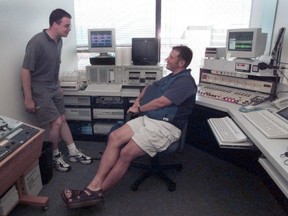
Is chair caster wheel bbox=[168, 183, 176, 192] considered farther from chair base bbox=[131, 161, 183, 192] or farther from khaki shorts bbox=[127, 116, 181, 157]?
khaki shorts bbox=[127, 116, 181, 157]

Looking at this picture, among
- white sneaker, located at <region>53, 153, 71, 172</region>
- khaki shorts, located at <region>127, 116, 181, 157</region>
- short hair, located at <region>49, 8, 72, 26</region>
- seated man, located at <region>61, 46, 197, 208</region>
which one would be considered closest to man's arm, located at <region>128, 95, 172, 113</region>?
seated man, located at <region>61, 46, 197, 208</region>

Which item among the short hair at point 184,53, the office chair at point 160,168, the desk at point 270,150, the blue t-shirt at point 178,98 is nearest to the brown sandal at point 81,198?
the office chair at point 160,168

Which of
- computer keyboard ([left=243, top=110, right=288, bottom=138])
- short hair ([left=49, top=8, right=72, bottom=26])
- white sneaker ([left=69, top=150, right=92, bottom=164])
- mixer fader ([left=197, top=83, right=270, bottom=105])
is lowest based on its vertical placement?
white sneaker ([left=69, top=150, right=92, bottom=164])

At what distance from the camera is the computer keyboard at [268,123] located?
135 cm

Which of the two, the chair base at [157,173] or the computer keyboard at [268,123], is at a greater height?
the computer keyboard at [268,123]

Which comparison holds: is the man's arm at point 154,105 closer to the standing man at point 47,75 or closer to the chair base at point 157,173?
the chair base at point 157,173

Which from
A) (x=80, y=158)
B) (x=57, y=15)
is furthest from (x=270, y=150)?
(x=57, y=15)

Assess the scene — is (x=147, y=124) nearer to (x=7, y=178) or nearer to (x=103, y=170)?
(x=103, y=170)

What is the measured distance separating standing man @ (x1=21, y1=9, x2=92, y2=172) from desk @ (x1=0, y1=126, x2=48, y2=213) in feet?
1.76

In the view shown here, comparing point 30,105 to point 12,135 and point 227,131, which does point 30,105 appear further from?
point 227,131

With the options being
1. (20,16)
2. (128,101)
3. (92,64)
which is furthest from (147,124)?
(20,16)

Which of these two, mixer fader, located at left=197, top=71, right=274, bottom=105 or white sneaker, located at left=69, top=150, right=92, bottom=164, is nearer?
mixer fader, located at left=197, top=71, right=274, bottom=105

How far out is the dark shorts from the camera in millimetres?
2148

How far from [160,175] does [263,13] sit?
1978mm
